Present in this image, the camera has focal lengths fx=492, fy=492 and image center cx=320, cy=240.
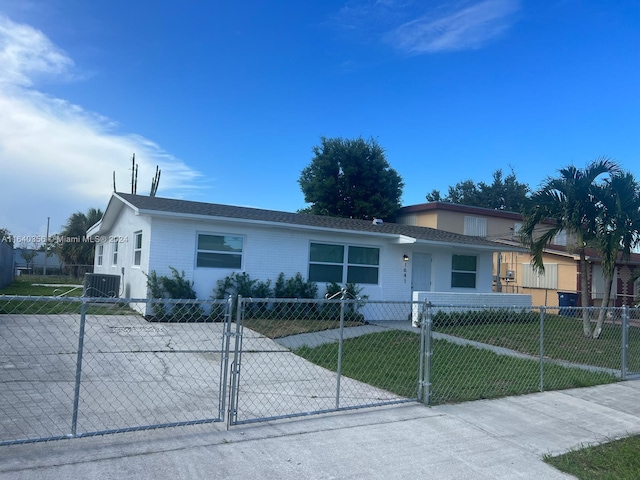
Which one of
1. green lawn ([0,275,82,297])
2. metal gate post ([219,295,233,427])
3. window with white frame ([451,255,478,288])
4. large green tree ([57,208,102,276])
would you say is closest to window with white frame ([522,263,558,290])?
window with white frame ([451,255,478,288])

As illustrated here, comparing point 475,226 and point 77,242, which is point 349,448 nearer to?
point 475,226

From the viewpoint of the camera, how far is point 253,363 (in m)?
8.73

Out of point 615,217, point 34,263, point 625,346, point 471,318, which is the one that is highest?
point 615,217

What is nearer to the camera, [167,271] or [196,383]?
[196,383]

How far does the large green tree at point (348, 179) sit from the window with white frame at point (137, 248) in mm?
20372

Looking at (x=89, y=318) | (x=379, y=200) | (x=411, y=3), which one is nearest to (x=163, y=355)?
(x=89, y=318)

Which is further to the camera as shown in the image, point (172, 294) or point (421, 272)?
point (421, 272)

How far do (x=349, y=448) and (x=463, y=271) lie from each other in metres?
14.5

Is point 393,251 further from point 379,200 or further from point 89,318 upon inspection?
point 379,200

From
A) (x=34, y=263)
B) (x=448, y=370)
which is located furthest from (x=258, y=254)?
(x=34, y=263)

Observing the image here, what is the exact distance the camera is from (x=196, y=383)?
23.0ft

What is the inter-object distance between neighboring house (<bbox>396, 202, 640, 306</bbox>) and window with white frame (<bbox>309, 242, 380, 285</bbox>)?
7.71 metres

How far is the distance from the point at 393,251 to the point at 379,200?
17.2 m

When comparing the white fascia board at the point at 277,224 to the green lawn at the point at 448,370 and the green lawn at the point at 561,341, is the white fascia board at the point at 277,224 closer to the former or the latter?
the green lawn at the point at 561,341
